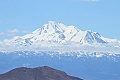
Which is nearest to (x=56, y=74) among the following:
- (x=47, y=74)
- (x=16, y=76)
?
(x=47, y=74)

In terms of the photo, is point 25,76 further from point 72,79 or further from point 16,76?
point 72,79

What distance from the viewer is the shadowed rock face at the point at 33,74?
160125 millimetres

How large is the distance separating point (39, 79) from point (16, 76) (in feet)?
22.2

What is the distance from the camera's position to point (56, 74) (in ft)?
548

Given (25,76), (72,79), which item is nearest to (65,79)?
(72,79)

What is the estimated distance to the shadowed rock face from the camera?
525ft

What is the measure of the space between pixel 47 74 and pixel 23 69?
7.45 metres

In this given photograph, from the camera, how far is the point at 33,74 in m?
164

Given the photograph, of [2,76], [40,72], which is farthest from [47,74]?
[2,76]

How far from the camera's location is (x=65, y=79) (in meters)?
165

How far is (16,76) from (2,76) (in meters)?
4.52

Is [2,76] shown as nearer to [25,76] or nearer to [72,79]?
[25,76]

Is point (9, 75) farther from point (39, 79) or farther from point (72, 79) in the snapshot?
point (72, 79)

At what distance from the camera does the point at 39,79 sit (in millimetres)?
A: 161250
